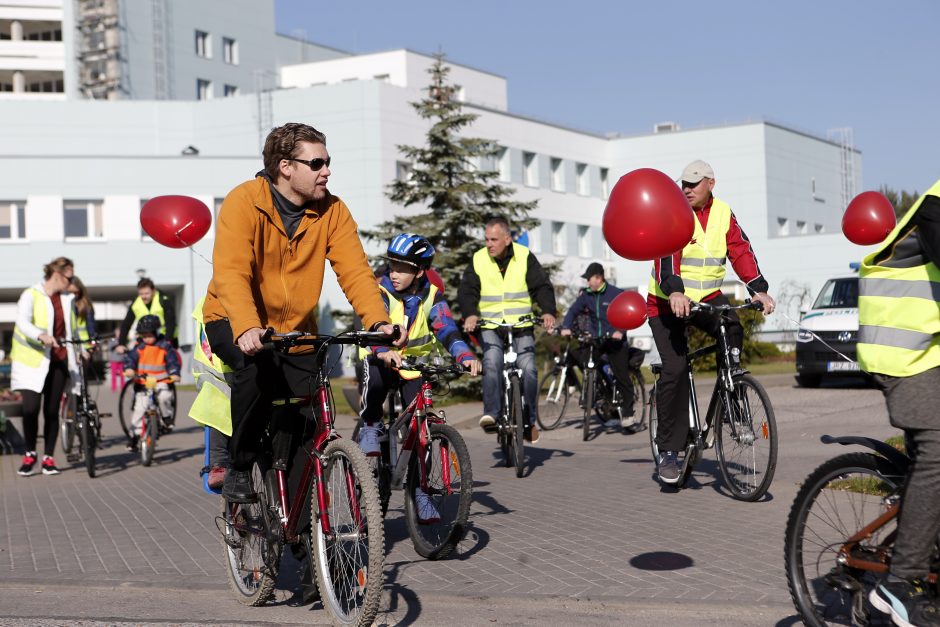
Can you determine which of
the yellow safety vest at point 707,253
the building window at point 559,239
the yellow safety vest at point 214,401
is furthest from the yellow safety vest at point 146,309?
the building window at point 559,239

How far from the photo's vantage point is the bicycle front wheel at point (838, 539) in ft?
14.7

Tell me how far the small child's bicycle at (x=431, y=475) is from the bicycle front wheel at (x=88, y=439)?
227 inches

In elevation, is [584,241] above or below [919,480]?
above

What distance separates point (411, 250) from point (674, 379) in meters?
2.23

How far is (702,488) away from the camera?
29.6 feet

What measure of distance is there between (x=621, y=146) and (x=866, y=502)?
2508 inches

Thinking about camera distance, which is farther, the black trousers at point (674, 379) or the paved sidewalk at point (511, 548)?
the black trousers at point (674, 379)

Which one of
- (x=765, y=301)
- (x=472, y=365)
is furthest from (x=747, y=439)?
(x=472, y=365)

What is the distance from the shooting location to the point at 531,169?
2402 inches

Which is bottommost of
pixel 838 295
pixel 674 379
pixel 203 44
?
pixel 674 379

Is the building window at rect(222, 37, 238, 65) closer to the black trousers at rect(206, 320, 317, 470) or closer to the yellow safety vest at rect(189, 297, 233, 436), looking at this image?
the yellow safety vest at rect(189, 297, 233, 436)

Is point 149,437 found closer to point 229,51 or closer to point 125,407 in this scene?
point 125,407

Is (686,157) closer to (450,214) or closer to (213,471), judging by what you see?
(450,214)

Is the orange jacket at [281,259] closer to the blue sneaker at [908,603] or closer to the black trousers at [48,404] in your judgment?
the blue sneaker at [908,603]
